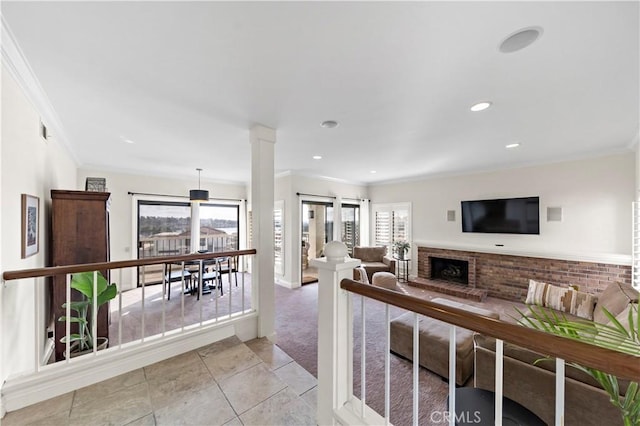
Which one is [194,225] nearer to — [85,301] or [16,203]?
[85,301]

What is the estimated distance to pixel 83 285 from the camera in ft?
7.52

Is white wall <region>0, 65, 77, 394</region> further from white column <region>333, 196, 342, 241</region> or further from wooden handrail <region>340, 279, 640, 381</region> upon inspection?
white column <region>333, 196, 342, 241</region>

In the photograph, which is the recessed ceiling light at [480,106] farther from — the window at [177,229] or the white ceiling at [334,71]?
the window at [177,229]

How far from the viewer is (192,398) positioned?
71.5 inches

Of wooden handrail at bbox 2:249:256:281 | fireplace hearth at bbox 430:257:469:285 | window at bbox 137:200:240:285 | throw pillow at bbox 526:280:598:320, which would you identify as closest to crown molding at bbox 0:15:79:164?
wooden handrail at bbox 2:249:256:281

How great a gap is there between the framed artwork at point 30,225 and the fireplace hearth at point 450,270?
21.5 ft

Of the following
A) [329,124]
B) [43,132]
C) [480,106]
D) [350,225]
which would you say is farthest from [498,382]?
[350,225]

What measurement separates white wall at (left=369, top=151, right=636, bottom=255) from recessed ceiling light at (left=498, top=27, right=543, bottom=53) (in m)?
4.07

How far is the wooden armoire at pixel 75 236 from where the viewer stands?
262cm

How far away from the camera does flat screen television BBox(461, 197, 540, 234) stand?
460cm

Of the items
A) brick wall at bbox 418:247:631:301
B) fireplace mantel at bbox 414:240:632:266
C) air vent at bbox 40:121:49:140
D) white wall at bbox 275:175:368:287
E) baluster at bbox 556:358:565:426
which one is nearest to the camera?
baluster at bbox 556:358:565:426

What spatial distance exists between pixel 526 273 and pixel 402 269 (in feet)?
8.32

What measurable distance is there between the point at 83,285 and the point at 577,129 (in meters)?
5.62

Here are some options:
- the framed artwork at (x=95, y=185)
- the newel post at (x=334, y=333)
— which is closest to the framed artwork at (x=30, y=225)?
the framed artwork at (x=95, y=185)
